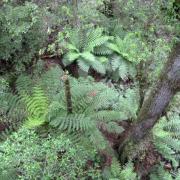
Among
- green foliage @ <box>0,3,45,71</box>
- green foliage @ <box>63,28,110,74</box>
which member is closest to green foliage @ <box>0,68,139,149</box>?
green foliage @ <box>0,3,45,71</box>

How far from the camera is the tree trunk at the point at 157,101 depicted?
14.4 feet

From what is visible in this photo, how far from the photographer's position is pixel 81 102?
18.9ft

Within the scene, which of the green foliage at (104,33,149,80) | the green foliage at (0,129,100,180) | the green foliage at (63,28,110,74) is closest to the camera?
the green foliage at (0,129,100,180)

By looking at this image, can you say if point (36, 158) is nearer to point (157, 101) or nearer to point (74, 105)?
point (74, 105)

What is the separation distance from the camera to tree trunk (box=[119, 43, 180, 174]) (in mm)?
Result: 4391

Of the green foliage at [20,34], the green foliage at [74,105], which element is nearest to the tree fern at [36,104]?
the green foliage at [74,105]

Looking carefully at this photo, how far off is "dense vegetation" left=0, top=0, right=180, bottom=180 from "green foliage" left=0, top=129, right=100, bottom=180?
0.01 metres

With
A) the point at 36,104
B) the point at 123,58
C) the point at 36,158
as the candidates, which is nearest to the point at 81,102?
the point at 36,104

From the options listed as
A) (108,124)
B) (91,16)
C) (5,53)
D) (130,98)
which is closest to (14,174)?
(108,124)

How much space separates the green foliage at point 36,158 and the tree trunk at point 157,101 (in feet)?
3.94

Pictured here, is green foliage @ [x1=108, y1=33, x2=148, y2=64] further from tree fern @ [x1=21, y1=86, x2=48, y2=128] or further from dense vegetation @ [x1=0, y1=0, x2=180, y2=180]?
tree fern @ [x1=21, y1=86, x2=48, y2=128]

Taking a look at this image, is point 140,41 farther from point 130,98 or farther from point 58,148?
point 58,148

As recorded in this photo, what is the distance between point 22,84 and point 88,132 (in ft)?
5.25

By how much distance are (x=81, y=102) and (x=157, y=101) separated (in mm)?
Answer: 1404
